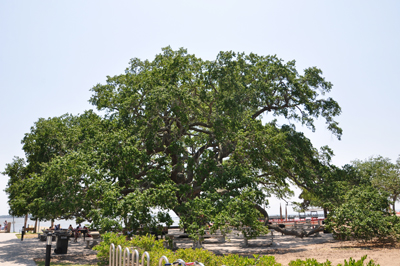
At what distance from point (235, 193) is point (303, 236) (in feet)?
35.9

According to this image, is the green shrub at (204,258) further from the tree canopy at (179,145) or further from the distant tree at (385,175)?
the distant tree at (385,175)

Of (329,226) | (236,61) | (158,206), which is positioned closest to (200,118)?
(236,61)

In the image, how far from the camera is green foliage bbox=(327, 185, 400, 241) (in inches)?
634

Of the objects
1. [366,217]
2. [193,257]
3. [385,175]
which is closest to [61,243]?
[193,257]

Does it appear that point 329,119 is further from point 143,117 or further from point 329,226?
point 143,117

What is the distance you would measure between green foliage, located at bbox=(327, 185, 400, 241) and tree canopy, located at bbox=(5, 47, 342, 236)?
8.94 ft

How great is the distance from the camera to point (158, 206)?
1539 cm

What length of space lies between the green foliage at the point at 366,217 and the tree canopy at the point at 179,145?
2724mm

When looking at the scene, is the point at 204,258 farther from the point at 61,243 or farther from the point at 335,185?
the point at 335,185

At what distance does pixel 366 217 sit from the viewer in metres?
16.5

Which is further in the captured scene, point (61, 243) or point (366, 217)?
point (366, 217)

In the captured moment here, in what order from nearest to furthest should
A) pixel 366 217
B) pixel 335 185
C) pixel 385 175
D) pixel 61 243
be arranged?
1. pixel 61 243
2. pixel 366 217
3. pixel 335 185
4. pixel 385 175

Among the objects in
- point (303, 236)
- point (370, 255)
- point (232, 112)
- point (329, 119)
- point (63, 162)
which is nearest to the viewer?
point (370, 255)

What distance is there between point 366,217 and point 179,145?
10870 millimetres
